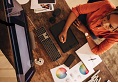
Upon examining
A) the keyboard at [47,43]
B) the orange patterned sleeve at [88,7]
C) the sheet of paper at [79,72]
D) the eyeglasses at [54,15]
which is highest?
the orange patterned sleeve at [88,7]

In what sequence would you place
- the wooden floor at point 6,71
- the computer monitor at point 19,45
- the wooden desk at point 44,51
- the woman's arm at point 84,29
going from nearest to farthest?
1. the computer monitor at point 19,45
2. the wooden desk at point 44,51
3. the woman's arm at point 84,29
4. the wooden floor at point 6,71

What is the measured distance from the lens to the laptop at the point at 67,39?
2015 mm

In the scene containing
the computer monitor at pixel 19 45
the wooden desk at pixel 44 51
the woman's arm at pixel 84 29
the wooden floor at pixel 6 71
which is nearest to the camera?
the computer monitor at pixel 19 45

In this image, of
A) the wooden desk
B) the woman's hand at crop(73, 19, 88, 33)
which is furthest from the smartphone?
the woman's hand at crop(73, 19, 88, 33)

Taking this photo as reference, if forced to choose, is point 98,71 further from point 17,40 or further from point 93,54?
point 17,40

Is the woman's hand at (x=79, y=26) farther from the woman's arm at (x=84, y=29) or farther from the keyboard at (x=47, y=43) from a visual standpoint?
the keyboard at (x=47, y=43)

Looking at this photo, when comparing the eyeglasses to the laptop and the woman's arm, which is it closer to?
the laptop

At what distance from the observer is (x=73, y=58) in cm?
202

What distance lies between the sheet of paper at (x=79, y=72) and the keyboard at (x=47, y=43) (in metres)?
0.19

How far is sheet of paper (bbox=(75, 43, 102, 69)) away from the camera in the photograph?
205 centimetres

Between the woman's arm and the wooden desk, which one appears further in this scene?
the woman's arm

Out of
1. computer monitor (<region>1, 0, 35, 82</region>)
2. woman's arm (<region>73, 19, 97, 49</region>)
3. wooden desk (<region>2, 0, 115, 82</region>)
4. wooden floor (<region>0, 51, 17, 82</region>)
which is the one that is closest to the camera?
computer monitor (<region>1, 0, 35, 82</region>)

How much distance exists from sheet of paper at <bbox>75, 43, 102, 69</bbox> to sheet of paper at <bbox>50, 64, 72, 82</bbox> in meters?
0.20

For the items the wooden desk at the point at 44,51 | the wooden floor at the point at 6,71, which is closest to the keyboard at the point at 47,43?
the wooden desk at the point at 44,51
